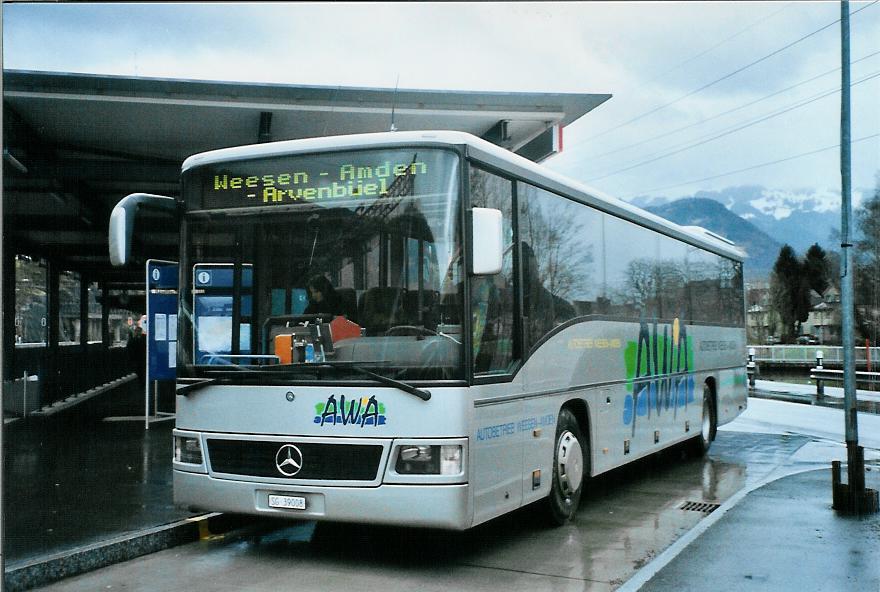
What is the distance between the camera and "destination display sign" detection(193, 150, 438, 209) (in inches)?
264

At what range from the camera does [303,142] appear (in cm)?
715

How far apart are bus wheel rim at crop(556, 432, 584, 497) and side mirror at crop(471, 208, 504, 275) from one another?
100 inches

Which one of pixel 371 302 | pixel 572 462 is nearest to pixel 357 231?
pixel 371 302

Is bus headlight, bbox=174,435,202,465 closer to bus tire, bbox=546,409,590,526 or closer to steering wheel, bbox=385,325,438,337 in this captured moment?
steering wheel, bbox=385,325,438,337

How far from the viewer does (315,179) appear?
6.97 metres

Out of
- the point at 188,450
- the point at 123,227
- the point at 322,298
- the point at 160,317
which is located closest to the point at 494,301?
the point at 322,298

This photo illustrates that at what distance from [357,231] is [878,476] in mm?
8342

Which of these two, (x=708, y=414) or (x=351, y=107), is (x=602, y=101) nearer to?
(x=351, y=107)

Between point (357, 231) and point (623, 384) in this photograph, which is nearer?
point (357, 231)

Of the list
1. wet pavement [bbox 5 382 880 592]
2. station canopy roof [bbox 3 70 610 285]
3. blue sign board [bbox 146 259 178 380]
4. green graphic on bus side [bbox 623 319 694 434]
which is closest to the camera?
wet pavement [bbox 5 382 880 592]

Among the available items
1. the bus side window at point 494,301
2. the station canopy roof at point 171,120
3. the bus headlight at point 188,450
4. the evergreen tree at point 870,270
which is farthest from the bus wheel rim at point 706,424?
the bus headlight at point 188,450

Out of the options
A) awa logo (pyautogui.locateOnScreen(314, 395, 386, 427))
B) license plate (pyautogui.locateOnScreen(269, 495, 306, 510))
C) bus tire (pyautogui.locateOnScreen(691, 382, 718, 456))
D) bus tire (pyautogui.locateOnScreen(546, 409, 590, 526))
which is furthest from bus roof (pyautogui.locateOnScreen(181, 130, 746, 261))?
bus tire (pyautogui.locateOnScreen(691, 382, 718, 456))

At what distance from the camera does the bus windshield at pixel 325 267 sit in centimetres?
655

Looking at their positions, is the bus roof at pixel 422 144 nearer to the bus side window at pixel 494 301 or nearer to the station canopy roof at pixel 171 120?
the bus side window at pixel 494 301
